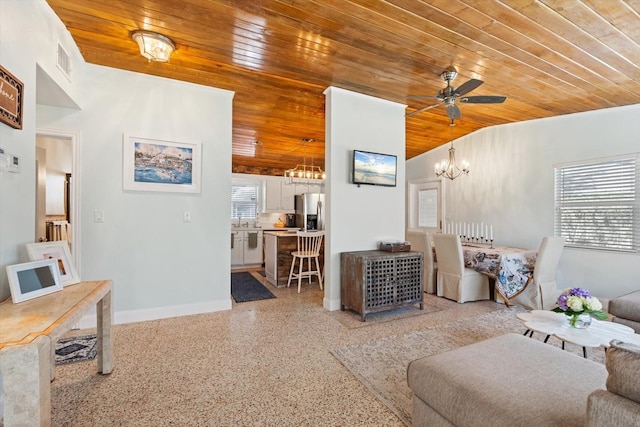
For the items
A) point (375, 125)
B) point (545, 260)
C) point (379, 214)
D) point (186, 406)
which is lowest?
point (186, 406)

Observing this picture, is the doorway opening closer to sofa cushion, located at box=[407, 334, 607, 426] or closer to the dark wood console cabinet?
the dark wood console cabinet

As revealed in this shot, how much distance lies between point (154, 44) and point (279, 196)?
528 cm

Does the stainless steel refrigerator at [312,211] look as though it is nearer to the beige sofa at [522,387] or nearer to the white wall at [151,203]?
the white wall at [151,203]

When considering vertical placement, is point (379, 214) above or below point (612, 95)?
below

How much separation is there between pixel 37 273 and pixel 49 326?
678 mm

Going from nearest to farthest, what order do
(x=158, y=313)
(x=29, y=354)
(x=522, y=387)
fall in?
(x=29, y=354) < (x=522, y=387) < (x=158, y=313)

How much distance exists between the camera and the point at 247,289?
458 centimetres

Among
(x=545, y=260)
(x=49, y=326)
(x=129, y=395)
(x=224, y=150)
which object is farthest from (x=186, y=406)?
(x=545, y=260)

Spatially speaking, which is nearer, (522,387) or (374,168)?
(522,387)

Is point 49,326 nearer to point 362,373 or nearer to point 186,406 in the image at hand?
point 186,406

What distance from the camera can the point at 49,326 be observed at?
1.26m

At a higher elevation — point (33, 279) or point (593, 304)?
point (33, 279)

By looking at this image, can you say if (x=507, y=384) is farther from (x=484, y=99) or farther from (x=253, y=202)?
(x=253, y=202)

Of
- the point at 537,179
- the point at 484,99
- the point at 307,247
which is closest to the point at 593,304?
the point at 484,99
